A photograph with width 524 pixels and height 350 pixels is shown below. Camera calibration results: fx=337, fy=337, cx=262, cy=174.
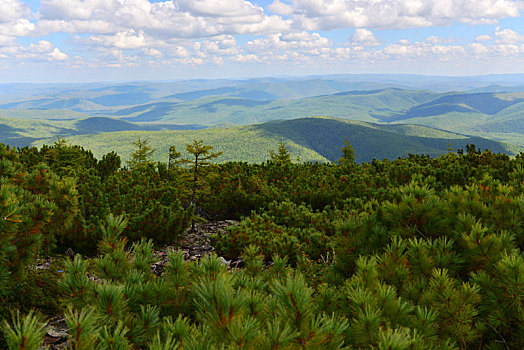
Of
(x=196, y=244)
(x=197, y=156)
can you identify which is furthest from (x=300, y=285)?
(x=197, y=156)

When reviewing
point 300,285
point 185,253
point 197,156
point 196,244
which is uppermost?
point 300,285

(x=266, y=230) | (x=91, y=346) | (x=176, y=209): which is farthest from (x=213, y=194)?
(x=91, y=346)

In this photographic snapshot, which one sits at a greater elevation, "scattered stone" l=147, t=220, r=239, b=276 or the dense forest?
the dense forest

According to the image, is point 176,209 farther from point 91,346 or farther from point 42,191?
point 91,346

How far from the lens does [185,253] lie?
898cm

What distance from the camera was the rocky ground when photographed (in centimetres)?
440

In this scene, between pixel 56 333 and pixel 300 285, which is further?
pixel 56 333

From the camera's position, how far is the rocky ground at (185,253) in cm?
440

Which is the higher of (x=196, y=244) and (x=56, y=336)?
(x=56, y=336)

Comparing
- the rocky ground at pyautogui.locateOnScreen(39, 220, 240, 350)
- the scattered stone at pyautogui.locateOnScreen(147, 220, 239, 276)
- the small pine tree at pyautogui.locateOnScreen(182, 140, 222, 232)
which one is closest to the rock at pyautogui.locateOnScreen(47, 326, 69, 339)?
the rocky ground at pyautogui.locateOnScreen(39, 220, 240, 350)

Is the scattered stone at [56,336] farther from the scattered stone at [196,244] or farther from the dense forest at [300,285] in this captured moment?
the scattered stone at [196,244]

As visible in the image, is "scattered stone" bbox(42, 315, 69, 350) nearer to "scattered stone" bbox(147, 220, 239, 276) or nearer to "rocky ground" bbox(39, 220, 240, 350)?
"rocky ground" bbox(39, 220, 240, 350)

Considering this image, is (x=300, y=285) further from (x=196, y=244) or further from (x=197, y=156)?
(x=197, y=156)

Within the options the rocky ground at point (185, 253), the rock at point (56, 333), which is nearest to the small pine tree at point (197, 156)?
the rocky ground at point (185, 253)
